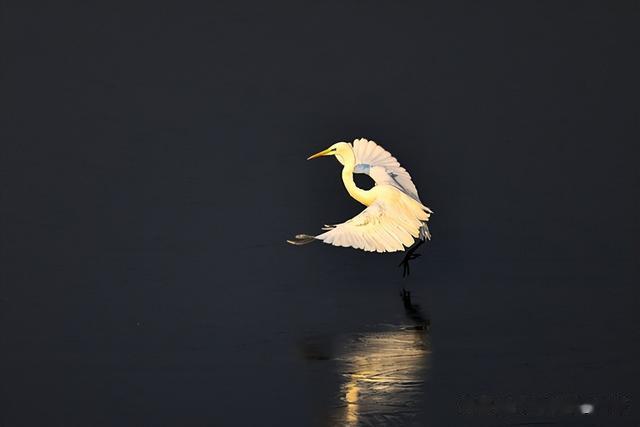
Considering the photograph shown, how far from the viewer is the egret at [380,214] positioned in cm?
1183

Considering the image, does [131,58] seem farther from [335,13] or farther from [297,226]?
[297,226]

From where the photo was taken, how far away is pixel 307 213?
14.4 meters

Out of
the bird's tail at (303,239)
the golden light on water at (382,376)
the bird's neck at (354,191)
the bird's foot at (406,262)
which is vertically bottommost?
the golden light on water at (382,376)

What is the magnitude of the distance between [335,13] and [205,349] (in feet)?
38.0

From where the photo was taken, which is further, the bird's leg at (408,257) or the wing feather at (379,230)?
the bird's leg at (408,257)

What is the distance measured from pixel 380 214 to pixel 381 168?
183cm

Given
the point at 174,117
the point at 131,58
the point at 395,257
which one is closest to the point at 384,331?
the point at 395,257

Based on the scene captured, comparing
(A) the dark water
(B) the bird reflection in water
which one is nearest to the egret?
(A) the dark water

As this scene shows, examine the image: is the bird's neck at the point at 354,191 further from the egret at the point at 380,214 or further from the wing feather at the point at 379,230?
the wing feather at the point at 379,230

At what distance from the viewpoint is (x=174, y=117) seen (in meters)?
18.1

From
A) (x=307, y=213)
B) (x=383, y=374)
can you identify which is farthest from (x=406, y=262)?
(x=383, y=374)

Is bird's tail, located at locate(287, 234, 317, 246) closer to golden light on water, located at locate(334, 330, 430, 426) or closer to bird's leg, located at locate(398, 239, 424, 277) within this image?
golden light on water, located at locate(334, 330, 430, 426)

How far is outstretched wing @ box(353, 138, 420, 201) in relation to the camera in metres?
13.6

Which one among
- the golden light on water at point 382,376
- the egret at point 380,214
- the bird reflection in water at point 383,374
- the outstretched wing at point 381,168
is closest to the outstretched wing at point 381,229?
the egret at point 380,214
